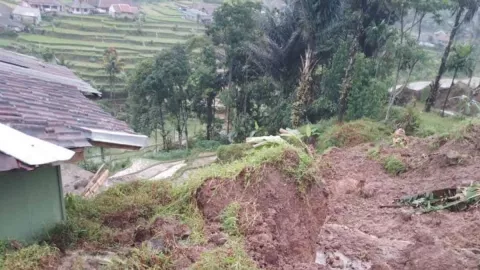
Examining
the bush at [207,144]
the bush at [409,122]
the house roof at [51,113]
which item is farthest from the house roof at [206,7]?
the house roof at [51,113]

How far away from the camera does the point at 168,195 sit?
14.2 ft

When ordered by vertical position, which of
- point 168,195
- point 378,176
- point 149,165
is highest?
point 168,195

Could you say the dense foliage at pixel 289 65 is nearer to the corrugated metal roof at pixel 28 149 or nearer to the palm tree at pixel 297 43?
the palm tree at pixel 297 43

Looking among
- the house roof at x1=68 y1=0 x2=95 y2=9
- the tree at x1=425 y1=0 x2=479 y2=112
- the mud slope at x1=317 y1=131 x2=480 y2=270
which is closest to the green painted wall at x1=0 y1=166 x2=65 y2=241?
the mud slope at x1=317 y1=131 x2=480 y2=270

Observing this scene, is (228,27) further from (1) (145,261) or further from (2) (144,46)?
(2) (144,46)

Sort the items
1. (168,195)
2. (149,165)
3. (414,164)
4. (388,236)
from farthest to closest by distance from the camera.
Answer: (149,165) < (414,164) < (388,236) < (168,195)

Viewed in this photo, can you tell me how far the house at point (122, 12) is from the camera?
51.2 meters

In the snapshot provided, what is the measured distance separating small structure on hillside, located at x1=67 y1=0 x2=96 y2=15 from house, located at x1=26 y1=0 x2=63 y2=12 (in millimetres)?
1301

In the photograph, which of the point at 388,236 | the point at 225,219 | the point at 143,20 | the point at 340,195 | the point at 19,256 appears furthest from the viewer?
the point at 143,20

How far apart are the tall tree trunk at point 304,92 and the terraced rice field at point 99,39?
19.4 m

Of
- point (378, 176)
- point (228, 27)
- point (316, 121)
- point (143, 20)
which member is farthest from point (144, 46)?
point (378, 176)

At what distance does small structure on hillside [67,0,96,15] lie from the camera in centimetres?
5272

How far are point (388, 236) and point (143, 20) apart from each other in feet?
160

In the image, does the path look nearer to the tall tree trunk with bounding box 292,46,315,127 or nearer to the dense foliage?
the dense foliage
